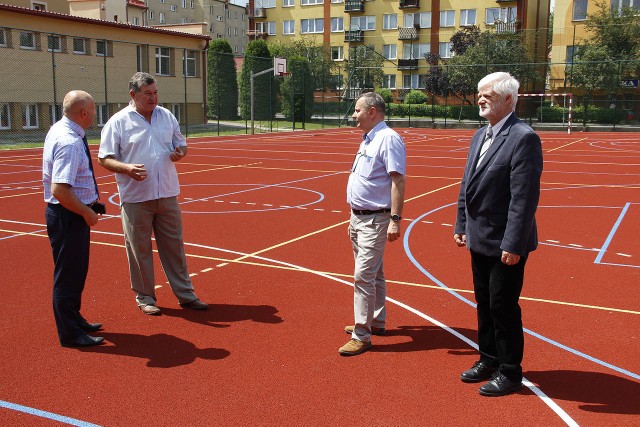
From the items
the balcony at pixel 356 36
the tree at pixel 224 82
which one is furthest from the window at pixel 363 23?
the tree at pixel 224 82

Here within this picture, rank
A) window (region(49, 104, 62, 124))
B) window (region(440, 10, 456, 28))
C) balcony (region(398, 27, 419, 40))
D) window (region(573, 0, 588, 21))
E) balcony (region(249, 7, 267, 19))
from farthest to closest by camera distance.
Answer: balcony (region(249, 7, 267, 19))
balcony (region(398, 27, 419, 40))
window (region(440, 10, 456, 28))
window (region(573, 0, 588, 21))
window (region(49, 104, 62, 124))

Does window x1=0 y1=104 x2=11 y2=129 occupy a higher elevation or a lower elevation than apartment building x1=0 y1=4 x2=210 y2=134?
lower

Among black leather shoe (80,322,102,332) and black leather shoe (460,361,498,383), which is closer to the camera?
black leather shoe (460,361,498,383)

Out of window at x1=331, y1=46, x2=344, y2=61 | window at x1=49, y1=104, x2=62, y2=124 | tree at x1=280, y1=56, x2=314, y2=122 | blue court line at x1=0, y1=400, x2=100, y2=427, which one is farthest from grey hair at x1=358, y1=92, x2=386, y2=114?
window at x1=331, y1=46, x2=344, y2=61

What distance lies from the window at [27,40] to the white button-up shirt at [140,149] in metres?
27.5

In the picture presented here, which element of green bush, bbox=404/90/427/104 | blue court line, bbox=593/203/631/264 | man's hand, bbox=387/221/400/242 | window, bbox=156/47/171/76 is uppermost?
window, bbox=156/47/171/76

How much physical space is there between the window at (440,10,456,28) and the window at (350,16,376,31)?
7.39m

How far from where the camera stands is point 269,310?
6.36 metres

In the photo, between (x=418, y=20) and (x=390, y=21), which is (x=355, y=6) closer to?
(x=390, y=21)

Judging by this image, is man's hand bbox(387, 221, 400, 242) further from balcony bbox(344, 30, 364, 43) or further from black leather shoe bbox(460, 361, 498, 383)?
balcony bbox(344, 30, 364, 43)

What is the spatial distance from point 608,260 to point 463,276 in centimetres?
203

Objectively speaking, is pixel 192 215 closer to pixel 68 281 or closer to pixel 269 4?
pixel 68 281

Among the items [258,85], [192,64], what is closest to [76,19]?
[192,64]

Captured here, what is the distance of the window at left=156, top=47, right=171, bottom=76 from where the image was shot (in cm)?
3838
